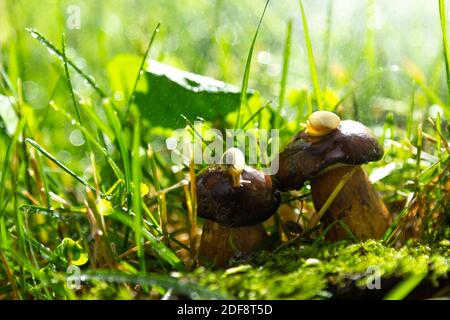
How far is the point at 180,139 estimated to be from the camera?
6.40 feet

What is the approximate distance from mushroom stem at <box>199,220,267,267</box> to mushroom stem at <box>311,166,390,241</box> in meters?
0.20

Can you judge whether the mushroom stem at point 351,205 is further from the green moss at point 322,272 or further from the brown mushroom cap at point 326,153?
the green moss at point 322,272

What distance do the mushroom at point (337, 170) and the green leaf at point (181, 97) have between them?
19.3 inches

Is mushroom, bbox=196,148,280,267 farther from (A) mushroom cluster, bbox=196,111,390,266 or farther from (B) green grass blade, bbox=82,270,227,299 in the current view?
(B) green grass blade, bbox=82,270,227,299

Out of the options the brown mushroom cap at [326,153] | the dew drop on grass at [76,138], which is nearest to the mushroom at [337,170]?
the brown mushroom cap at [326,153]

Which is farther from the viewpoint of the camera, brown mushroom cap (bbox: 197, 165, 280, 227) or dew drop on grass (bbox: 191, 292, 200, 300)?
brown mushroom cap (bbox: 197, 165, 280, 227)

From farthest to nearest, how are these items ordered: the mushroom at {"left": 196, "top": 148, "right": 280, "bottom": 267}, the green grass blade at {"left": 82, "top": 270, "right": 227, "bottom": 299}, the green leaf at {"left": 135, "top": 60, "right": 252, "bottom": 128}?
the green leaf at {"left": 135, "top": 60, "right": 252, "bottom": 128} → the mushroom at {"left": 196, "top": 148, "right": 280, "bottom": 267} → the green grass blade at {"left": 82, "top": 270, "right": 227, "bottom": 299}

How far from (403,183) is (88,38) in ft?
7.57

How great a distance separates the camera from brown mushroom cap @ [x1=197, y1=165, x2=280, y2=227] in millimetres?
1319

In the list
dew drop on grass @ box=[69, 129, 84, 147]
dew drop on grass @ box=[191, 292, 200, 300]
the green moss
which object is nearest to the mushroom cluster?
the green moss

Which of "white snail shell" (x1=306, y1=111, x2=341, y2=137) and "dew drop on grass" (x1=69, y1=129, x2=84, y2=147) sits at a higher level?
"white snail shell" (x1=306, y1=111, x2=341, y2=137)

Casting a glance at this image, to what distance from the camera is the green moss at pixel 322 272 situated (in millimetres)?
1070
